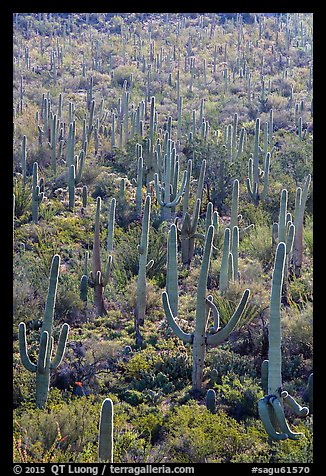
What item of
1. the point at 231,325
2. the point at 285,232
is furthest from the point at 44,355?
the point at 285,232

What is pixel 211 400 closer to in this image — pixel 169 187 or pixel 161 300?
pixel 161 300

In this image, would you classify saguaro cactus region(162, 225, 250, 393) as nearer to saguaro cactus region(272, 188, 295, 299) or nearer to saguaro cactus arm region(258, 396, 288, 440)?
saguaro cactus arm region(258, 396, 288, 440)

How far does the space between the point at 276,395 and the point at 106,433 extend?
155cm

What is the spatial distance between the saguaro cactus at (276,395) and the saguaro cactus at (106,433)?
135 cm

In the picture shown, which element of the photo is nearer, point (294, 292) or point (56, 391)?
point (56, 391)

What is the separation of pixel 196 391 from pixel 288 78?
23600mm

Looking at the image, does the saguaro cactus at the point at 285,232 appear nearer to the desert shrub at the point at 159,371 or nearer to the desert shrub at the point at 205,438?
the desert shrub at the point at 159,371

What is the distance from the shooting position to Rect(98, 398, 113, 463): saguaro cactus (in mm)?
5203

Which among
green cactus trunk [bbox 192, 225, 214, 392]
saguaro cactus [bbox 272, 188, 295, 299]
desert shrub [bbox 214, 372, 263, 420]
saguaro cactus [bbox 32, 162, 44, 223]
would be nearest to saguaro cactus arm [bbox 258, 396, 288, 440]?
desert shrub [bbox 214, 372, 263, 420]

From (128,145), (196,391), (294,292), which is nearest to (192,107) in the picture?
(128,145)

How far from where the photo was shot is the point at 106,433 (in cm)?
523

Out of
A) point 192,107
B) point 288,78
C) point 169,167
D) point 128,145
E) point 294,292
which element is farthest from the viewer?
point 288,78

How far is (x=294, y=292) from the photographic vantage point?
9578mm
